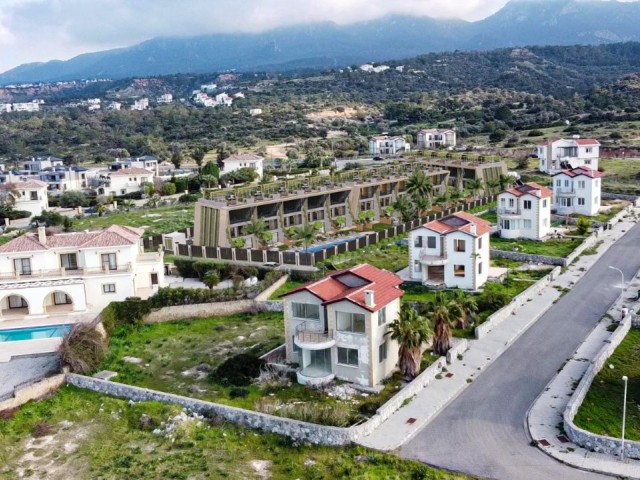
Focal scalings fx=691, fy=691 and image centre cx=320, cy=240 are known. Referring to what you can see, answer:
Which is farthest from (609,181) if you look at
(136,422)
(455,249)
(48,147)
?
(48,147)

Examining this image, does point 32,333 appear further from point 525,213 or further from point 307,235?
point 525,213

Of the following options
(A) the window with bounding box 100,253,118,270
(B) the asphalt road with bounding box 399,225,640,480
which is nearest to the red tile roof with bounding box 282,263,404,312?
(B) the asphalt road with bounding box 399,225,640,480

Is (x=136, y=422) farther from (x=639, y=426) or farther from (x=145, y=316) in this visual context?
(x=639, y=426)

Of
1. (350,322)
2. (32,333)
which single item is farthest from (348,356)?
(32,333)

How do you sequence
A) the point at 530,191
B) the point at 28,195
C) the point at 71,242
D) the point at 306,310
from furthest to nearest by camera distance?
the point at 28,195, the point at 530,191, the point at 71,242, the point at 306,310

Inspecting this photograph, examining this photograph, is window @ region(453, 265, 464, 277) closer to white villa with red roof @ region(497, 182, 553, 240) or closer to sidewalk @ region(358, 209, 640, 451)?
sidewalk @ region(358, 209, 640, 451)

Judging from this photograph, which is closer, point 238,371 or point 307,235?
point 238,371
